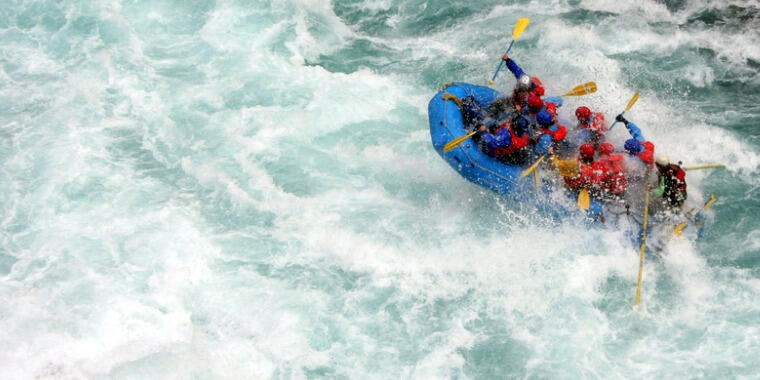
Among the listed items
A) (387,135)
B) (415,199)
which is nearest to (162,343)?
(415,199)

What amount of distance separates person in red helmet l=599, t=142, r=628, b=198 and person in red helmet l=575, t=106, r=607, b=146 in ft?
1.22

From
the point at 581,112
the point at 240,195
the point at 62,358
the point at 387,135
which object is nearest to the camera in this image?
the point at 62,358

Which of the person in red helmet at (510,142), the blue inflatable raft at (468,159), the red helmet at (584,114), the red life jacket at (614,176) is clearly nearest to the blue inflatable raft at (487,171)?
the blue inflatable raft at (468,159)

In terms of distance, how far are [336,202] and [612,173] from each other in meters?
3.54

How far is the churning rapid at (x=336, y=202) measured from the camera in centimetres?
695

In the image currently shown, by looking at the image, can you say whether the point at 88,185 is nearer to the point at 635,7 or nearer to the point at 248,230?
the point at 248,230

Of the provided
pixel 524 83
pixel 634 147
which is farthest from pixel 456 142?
pixel 634 147

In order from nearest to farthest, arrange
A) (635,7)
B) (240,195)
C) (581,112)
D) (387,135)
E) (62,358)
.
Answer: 1. (62,358)
2. (581,112)
3. (240,195)
4. (387,135)
5. (635,7)

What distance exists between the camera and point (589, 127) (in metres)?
7.90

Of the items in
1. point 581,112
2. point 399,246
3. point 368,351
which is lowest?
point 368,351

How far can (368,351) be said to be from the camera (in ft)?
22.8

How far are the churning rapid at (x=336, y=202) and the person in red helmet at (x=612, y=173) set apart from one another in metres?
0.54

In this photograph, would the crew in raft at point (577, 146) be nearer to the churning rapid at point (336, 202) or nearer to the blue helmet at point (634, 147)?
the blue helmet at point (634, 147)

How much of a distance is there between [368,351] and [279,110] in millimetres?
4188
